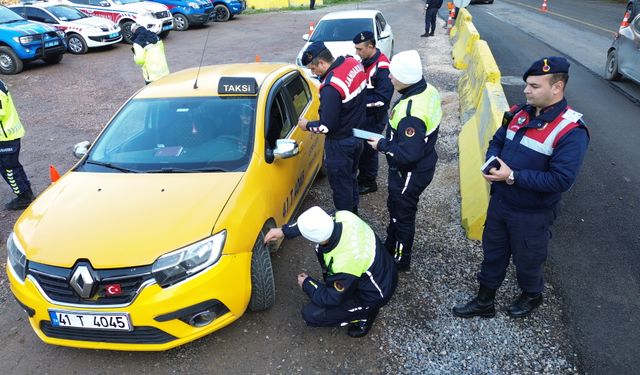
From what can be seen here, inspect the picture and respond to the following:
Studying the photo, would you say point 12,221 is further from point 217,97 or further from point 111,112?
point 111,112

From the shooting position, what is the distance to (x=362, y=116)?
413 centimetres

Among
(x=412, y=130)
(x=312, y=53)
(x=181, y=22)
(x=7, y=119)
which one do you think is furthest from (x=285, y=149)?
(x=181, y=22)

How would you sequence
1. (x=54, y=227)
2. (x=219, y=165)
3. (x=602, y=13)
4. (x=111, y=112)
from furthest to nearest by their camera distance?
(x=602, y=13), (x=111, y=112), (x=219, y=165), (x=54, y=227)

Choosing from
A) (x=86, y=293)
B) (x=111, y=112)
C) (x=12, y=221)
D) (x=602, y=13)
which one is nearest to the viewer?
(x=86, y=293)

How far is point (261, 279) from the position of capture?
320 centimetres

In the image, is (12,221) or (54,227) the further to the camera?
(12,221)

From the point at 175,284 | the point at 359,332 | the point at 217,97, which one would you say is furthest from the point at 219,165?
the point at 359,332

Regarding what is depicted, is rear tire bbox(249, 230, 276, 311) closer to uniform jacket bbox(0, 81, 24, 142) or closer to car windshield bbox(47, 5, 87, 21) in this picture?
uniform jacket bbox(0, 81, 24, 142)

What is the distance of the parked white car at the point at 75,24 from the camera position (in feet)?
44.1

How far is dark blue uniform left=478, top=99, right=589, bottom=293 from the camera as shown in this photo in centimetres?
253

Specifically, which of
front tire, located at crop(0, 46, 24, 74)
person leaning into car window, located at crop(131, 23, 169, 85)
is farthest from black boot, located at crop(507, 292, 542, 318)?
front tire, located at crop(0, 46, 24, 74)

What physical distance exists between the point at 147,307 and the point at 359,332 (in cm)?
149

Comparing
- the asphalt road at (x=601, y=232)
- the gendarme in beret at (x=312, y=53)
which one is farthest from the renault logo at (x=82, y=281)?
the asphalt road at (x=601, y=232)

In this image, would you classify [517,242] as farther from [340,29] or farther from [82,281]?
[340,29]
